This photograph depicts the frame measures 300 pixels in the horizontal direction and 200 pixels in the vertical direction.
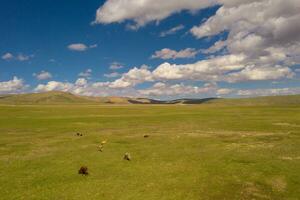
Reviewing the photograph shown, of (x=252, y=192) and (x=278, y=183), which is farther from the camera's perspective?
(x=278, y=183)

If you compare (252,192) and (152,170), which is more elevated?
(152,170)

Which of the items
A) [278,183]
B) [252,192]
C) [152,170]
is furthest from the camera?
Answer: [152,170]

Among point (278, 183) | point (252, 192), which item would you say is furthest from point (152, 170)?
point (278, 183)

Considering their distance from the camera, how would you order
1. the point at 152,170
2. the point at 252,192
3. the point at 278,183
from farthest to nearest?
1. the point at 152,170
2. the point at 278,183
3. the point at 252,192

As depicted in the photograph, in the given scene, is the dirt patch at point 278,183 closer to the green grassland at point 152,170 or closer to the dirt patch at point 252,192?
the green grassland at point 152,170

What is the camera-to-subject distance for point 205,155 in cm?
3466

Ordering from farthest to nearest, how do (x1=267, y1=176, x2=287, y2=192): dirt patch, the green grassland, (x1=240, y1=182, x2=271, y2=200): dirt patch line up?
(x1=267, y1=176, x2=287, y2=192): dirt patch
the green grassland
(x1=240, y1=182, x2=271, y2=200): dirt patch

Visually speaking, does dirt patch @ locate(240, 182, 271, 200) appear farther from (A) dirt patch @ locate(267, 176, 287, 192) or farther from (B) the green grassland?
(A) dirt patch @ locate(267, 176, 287, 192)

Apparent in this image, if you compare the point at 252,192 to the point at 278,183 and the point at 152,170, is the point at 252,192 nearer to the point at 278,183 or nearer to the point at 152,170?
the point at 278,183

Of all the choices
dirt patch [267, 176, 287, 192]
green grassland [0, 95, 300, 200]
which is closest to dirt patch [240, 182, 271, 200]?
green grassland [0, 95, 300, 200]

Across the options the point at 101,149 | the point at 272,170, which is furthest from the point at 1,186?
the point at 272,170

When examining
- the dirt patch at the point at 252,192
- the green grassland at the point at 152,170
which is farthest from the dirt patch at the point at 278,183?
the dirt patch at the point at 252,192

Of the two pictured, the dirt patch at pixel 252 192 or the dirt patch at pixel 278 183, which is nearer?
the dirt patch at pixel 252 192

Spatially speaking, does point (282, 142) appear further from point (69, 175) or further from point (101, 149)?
point (69, 175)
